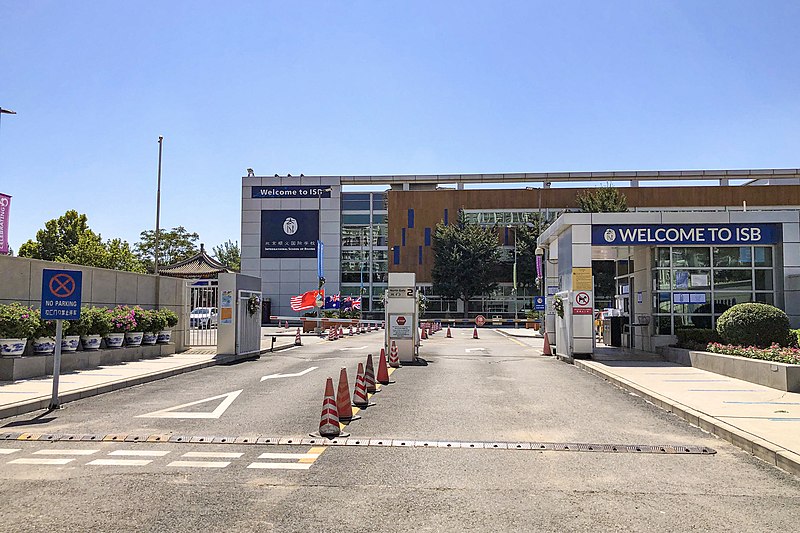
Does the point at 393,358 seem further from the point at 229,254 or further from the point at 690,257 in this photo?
the point at 229,254

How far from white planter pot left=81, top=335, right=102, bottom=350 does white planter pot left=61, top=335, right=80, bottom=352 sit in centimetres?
52

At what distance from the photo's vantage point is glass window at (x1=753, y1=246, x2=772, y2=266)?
2200 centimetres

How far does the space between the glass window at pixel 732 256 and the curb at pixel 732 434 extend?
32.3 feet

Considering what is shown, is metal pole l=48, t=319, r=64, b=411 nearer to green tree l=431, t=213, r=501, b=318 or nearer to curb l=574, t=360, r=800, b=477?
curb l=574, t=360, r=800, b=477

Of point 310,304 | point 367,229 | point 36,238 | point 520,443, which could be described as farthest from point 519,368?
→ point 367,229

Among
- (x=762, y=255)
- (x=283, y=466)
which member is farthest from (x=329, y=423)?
(x=762, y=255)

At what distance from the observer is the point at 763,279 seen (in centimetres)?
2197

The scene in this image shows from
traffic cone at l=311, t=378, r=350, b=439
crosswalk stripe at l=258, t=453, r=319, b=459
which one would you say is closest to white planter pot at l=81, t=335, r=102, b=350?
traffic cone at l=311, t=378, r=350, b=439

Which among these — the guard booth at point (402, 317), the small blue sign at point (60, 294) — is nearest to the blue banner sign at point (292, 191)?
the guard booth at point (402, 317)

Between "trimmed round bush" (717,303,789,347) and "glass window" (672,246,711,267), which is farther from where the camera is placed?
"glass window" (672,246,711,267)

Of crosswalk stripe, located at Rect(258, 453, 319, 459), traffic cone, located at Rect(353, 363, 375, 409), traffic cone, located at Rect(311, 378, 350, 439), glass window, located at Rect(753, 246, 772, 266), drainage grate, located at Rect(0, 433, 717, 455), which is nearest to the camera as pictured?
crosswalk stripe, located at Rect(258, 453, 319, 459)

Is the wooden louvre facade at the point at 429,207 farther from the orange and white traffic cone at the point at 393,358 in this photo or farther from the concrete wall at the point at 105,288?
the orange and white traffic cone at the point at 393,358

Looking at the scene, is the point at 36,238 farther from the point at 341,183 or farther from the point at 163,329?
the point at 163,329

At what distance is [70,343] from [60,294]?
5457 millimetres
